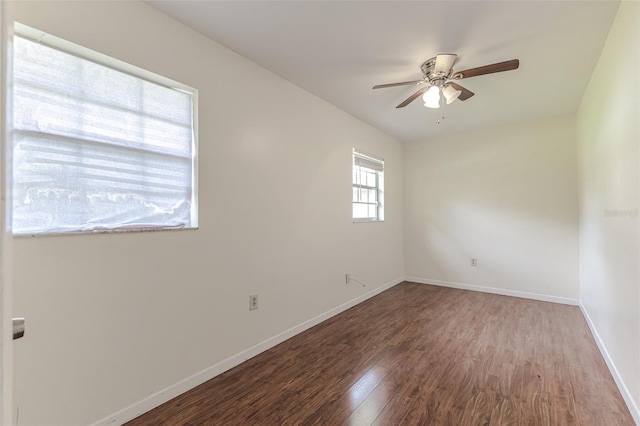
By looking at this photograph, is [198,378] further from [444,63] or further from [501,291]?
[501,291]

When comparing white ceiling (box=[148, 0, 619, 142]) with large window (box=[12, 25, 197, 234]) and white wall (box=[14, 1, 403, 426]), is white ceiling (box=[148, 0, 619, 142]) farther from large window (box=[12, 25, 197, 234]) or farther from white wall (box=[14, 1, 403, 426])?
large window (box=[12, 25, 197, 234])

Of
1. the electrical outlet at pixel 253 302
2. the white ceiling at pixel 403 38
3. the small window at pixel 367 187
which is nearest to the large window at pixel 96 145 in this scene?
the white ceiling at pixel 403 38

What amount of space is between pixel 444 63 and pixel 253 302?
2373 mm

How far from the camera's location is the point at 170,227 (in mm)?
1877

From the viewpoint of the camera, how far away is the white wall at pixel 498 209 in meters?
3.77

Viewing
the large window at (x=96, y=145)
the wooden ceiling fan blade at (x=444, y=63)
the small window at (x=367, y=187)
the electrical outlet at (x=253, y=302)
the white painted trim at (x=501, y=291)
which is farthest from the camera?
the small window at (x=367, y=187)

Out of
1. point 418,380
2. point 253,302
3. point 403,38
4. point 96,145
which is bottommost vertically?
point 418,380

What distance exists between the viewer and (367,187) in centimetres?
416

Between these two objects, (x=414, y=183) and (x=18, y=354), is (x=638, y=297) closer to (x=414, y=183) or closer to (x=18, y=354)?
(x=18, y=354)

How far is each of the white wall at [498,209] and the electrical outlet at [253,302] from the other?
10.8ft

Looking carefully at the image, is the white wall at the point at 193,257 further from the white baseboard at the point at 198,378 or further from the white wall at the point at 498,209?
the white wall at the point at 498,209

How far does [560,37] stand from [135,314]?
3338 mm

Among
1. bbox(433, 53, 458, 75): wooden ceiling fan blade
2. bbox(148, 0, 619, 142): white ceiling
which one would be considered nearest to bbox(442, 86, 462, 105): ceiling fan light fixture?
bbox(433, 53, 458, 75): wooden ceiling fan blade

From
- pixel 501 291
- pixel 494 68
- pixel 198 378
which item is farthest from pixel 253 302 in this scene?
pixel 501 291
